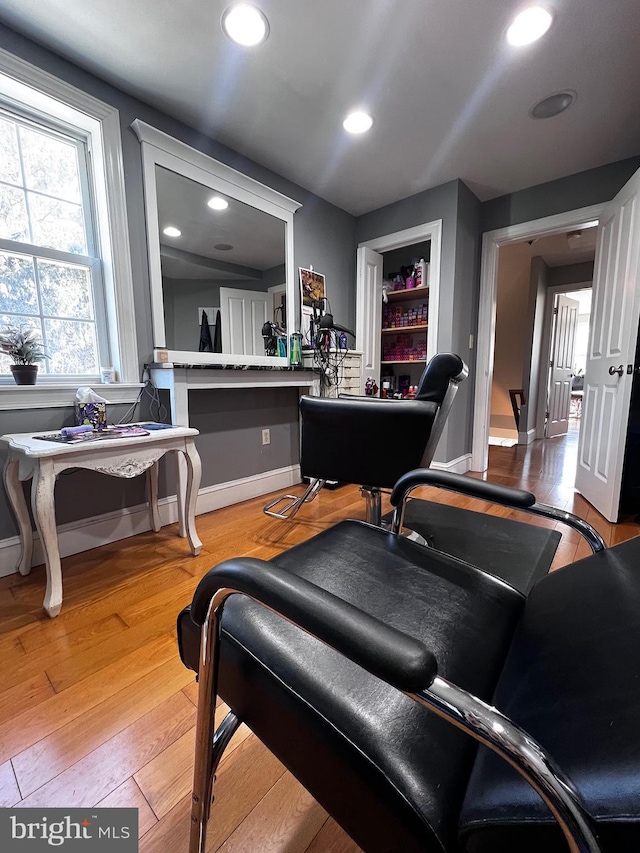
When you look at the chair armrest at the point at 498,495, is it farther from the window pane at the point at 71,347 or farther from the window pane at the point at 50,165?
the window pane at the point at 50,165

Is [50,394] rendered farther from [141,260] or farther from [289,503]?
[289,503]

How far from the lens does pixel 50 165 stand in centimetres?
174

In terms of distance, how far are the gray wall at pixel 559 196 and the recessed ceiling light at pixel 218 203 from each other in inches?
83.2

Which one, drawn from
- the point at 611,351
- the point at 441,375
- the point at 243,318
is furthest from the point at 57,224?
the point at 611,351

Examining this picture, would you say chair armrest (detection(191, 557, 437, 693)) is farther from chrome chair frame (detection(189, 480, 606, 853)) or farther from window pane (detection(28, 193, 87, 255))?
window pane (detection(28, 193, 87, 255))

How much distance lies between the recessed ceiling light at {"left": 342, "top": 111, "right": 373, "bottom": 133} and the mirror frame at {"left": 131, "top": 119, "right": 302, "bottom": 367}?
24.7 inches

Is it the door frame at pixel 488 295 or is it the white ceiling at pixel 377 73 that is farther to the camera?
the door frame at pixel 488 295

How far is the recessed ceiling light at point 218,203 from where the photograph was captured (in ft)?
7.29

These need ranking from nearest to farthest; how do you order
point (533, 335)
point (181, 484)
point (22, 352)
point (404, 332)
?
point (22, 352)
point (181, 484)
point (404, 332)
point (533, 335)

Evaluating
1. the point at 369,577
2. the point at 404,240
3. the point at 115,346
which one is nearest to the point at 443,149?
the point at 404,240

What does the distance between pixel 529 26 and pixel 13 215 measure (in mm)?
2337

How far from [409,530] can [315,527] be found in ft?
1.71

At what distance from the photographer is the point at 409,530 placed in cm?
192

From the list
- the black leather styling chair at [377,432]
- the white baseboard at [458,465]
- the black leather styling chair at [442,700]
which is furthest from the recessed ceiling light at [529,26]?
the white baseboard at [458,465]
